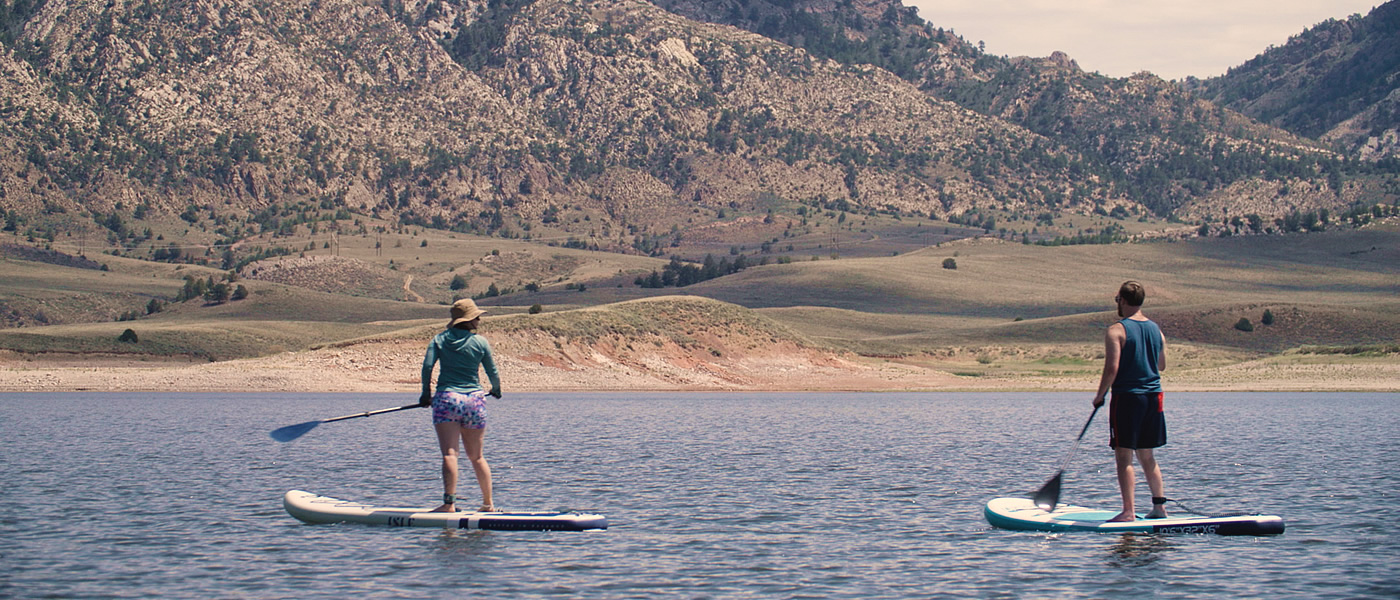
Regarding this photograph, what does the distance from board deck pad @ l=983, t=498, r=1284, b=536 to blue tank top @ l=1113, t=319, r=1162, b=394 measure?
175cm

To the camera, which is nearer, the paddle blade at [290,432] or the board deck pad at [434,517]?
the board deck pad at [434,517]

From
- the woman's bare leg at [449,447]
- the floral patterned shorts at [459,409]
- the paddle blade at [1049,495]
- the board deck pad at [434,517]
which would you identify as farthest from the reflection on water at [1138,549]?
the woman's bare leg at [449,447]

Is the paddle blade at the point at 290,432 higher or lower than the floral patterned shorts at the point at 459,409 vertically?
lower

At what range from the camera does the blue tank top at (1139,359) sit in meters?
18.2

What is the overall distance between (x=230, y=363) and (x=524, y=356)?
16.6 meters

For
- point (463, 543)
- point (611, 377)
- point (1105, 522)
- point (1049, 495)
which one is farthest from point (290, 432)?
point (611, 377)

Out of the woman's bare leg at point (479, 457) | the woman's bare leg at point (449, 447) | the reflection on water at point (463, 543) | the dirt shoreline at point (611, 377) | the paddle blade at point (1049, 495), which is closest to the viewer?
the reflection on water at point (463, 543)

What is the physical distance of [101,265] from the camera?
19512 centimetres

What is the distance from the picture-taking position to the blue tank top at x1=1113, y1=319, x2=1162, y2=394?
59.8 feet

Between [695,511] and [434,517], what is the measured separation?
3.91 meters

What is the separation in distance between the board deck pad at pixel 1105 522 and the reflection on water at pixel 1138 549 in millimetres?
144

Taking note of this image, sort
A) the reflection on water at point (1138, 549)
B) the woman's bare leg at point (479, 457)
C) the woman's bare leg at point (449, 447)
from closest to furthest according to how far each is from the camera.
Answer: the reflection on water at point (1138, 549) < the woman's bare leg at point (449, 447) < the woman's bare leg at point (479, 457)

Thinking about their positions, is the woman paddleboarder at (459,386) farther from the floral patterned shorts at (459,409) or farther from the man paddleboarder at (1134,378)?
the man paddleboarder at (1134,378)

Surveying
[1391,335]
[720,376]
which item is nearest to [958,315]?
[1391,335]
